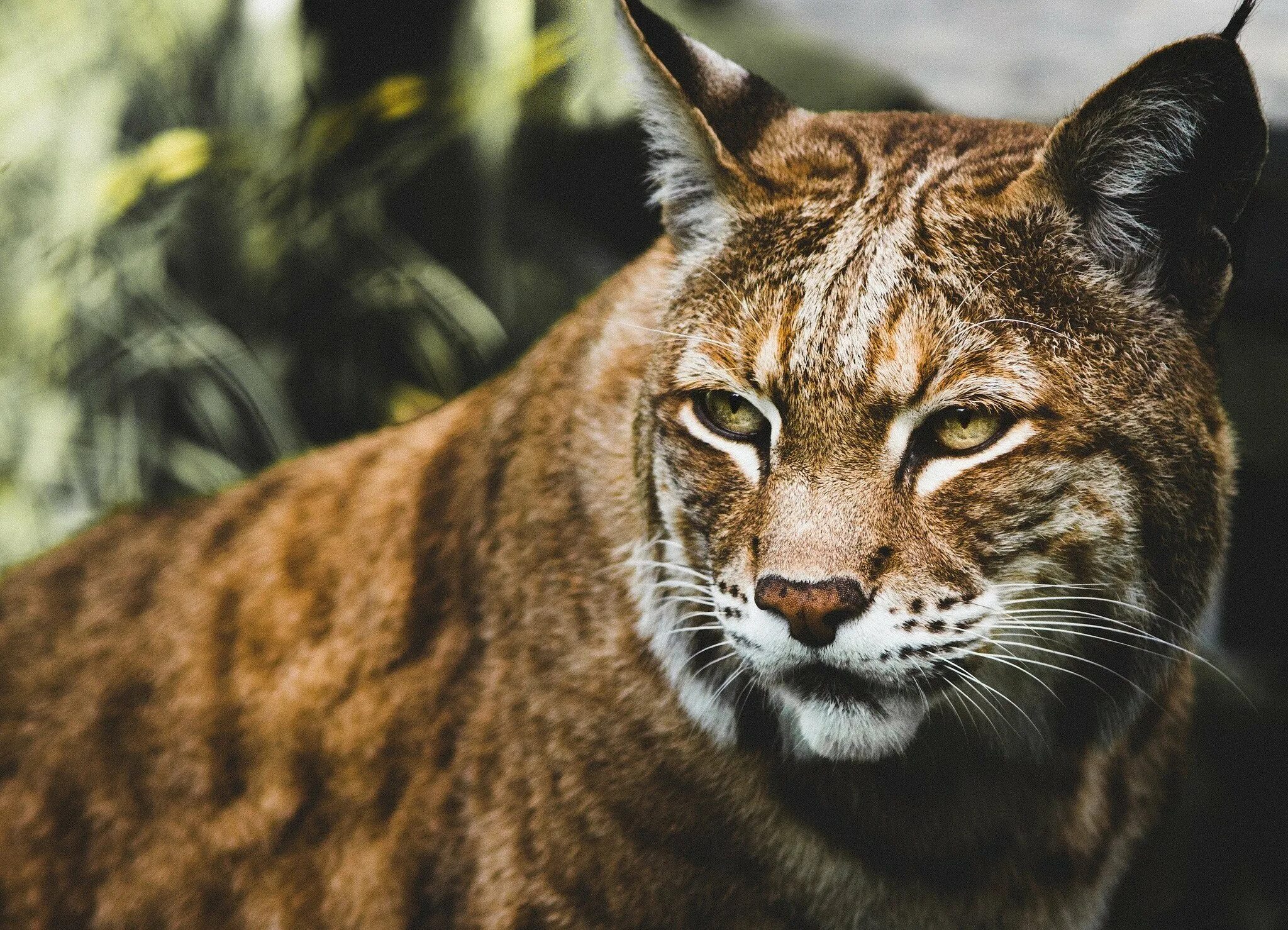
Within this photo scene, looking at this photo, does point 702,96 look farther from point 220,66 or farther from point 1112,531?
point 220,66

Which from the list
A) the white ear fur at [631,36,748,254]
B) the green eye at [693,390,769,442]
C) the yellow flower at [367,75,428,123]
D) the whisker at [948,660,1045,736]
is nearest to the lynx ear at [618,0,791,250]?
the white ear fur at [631,36,748,254]

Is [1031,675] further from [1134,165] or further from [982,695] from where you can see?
[1134,165]

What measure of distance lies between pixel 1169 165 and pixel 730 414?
2.31 ft

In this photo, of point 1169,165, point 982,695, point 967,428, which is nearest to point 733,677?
point 982,695

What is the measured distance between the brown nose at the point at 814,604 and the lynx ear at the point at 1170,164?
0.62 metres

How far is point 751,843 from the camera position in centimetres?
196

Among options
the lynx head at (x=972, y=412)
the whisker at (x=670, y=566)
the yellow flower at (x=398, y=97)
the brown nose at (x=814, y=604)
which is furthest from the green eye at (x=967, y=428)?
the yellow flower at (x=398, y=97)

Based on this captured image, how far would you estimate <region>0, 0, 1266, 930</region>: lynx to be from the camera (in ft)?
5.47

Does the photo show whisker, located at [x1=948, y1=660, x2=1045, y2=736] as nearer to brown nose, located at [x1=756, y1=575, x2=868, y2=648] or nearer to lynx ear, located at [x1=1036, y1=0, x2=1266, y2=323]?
brown nose, located at [x1=756, y1=575, x2=868, y2=648]

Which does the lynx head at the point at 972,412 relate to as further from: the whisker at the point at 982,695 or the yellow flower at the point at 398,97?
the yellow flower at the point at 398,97

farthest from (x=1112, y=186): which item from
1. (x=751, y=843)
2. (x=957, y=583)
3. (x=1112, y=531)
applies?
(x=751, y=843)

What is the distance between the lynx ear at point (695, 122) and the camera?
187 centimetres

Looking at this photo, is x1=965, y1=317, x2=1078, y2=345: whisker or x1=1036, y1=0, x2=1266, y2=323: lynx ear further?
x1=965, y1=317, x2=1078, y2=345: whisker

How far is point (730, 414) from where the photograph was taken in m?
1.88
